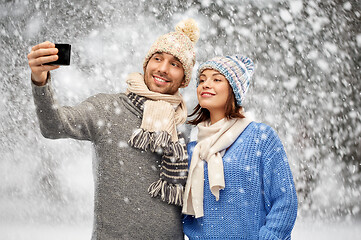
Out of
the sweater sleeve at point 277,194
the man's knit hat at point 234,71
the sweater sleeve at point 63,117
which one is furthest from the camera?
the man's knit hat at point 234,71

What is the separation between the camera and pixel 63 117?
5.74ft

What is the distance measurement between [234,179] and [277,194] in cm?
21

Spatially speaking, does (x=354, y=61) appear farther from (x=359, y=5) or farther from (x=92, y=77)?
(x=92, y=77)

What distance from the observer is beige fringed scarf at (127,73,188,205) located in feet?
6.13

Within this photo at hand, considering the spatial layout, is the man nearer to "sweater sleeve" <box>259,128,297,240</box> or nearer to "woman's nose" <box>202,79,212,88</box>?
"woman's nose" <box>202,79,212,88</box>

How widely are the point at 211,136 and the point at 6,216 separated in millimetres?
4422

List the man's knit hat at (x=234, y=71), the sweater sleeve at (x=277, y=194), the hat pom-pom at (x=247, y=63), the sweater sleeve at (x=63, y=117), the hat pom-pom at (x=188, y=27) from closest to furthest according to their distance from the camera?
the sweater sleeve at (x=63, y=117), the sweater sleeve at (x=277, y=194), the man's knit hat at (x=234, y=71), the hat pom-pom at (x=247, y=63), the hat pom-pom at (x=188, y=27)

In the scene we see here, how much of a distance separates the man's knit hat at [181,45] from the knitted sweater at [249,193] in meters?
0.54

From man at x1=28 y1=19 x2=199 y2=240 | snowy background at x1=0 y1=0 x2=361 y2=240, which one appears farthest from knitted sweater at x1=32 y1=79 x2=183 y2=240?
A: snowy background at x1=0 y1=0 x2=361 y2=240

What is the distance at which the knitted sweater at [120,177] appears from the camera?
73.0 inches

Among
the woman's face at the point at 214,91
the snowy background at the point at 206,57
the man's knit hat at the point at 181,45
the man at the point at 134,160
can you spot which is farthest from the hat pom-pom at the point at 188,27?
the snowy background at the point at 206,57

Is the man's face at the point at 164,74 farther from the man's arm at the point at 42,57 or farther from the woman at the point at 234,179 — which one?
the man's arm at the point at 42,57

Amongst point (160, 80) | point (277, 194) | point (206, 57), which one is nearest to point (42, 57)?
point (160, 80)

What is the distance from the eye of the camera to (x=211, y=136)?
204 cm
